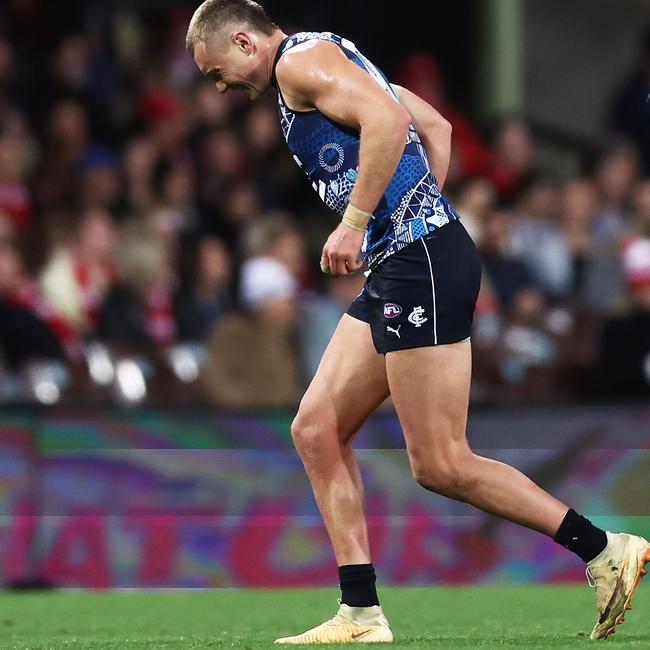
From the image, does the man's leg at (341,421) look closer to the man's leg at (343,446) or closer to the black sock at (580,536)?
the man's leg at (343,446)

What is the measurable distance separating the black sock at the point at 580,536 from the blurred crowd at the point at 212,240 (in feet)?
11.5

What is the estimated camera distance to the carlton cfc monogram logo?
5.34m

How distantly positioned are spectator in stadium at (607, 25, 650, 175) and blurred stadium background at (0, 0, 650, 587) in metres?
0.03

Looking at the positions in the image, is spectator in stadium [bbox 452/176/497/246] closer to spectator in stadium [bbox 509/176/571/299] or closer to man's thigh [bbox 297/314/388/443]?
spectator in stadium [bbox 509/176/571/299]

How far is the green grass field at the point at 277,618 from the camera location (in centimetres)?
569

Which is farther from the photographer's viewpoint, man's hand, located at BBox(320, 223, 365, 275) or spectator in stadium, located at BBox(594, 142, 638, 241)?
spectator in stadium, located at BBox(594, 142, 638, 241)

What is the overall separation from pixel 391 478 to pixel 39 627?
266 cm

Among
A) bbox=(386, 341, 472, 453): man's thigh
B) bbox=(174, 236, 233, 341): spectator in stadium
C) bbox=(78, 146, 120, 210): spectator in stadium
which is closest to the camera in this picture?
bbox=(386, 341, 472, 453): man's thigh

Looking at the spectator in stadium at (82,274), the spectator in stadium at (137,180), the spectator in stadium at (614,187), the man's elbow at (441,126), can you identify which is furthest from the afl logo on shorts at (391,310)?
the spectator in stadium at (614,187)

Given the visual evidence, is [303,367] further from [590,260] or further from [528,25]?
[528,25]

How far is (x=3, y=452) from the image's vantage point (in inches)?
336

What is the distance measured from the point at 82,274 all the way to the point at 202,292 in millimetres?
795

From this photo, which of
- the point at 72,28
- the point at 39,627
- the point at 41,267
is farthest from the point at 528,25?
the point at 39,627

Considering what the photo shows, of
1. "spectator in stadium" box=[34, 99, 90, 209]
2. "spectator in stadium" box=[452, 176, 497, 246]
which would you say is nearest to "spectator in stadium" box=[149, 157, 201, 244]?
"spectator in stadium" box=[34, 99, 90, 209]
